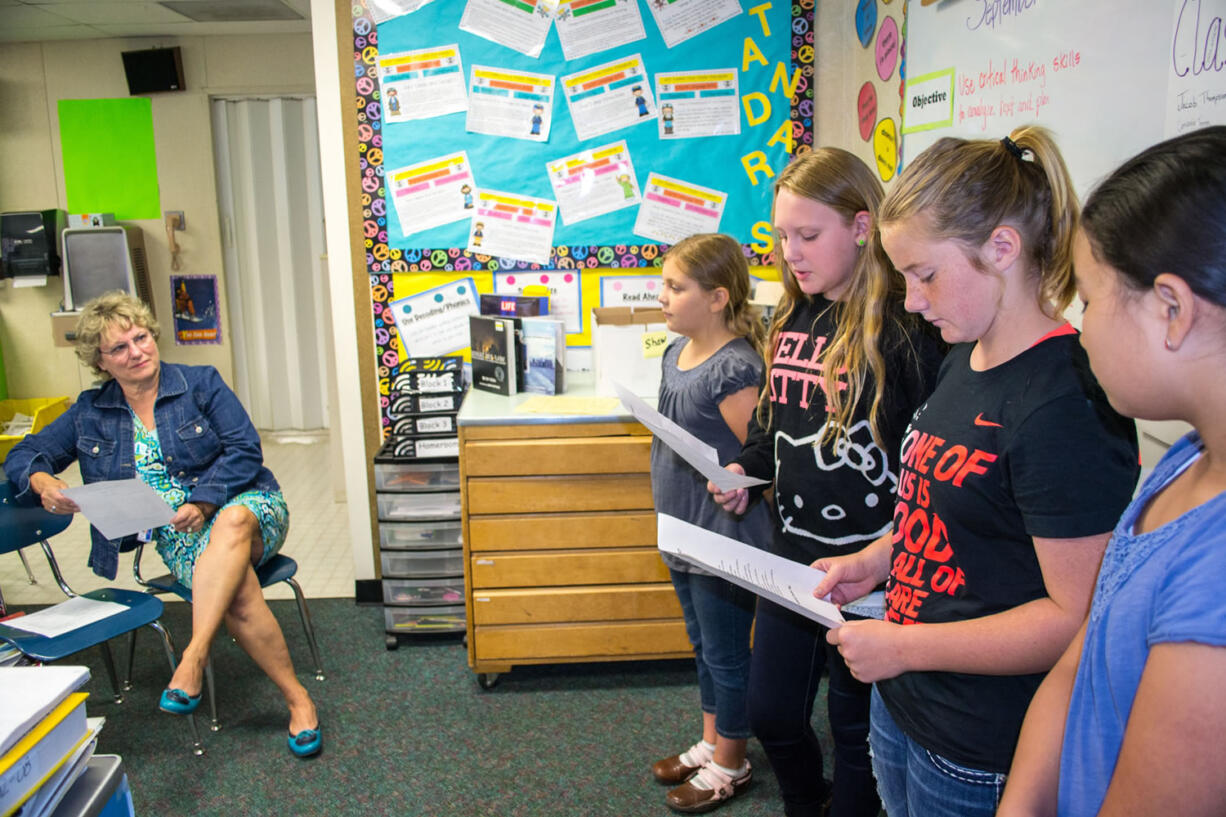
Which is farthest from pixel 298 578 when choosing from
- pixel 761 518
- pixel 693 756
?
pixel 761 518

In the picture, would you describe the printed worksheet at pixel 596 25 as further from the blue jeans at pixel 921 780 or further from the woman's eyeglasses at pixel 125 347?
the blue jeans at pixel 921 780

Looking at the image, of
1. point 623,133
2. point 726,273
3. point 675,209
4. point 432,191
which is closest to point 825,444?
point 726,273

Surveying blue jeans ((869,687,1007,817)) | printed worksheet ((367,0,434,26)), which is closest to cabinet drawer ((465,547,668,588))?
→ blue jeans ((869,687,1007,817))

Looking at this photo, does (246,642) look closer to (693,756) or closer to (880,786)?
(693,756)

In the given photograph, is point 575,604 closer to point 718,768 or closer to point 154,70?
point 718,768

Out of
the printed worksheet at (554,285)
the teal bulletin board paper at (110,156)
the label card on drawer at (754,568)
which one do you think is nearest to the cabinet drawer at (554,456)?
the printed worksheet at (554,285)

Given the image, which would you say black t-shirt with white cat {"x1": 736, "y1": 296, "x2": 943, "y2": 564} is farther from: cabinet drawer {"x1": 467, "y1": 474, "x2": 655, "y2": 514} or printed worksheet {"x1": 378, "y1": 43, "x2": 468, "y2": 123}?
printed worksheet {"x1": 378, "y1": 43, "x2": 468, "y2": 123}

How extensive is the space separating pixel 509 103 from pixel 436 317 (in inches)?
31.1

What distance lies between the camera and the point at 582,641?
2.61m

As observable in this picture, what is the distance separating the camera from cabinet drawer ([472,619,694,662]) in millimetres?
2588

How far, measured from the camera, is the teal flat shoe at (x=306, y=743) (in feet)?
7.47

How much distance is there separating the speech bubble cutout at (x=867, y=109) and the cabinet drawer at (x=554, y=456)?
1.17 m

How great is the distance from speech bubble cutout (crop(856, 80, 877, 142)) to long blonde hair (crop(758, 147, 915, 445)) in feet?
4.04

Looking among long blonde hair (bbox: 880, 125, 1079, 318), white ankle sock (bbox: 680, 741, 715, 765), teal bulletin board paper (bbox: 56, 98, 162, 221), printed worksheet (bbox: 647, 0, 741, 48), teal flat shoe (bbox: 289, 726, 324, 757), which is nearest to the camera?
long blonde hair (bbox: 880, 125, 1079, 318)
